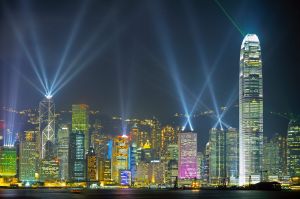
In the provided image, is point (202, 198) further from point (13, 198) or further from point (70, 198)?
point (13, 198)

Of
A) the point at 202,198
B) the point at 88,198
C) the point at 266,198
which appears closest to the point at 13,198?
the point at 88,198

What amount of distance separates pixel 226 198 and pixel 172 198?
11760 mm

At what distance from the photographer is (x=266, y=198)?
14338 centimetres

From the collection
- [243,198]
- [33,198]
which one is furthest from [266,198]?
[33,198]

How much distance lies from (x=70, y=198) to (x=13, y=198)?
37.9 ft

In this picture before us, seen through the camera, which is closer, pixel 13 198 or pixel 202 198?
pixel 13 198

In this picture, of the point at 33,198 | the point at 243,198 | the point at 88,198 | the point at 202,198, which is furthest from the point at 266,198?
the point at 33,198

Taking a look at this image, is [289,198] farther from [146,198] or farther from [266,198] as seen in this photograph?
[146,198]

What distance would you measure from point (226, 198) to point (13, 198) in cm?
4475

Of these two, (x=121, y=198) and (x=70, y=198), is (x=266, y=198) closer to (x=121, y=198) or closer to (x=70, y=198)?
(x=121, y=198)

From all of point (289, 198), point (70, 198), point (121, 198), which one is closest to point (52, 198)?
point (70, 198)

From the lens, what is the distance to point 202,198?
488 feet

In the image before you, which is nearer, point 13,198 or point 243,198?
point 13,198

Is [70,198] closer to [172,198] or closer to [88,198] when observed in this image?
[88,198]
